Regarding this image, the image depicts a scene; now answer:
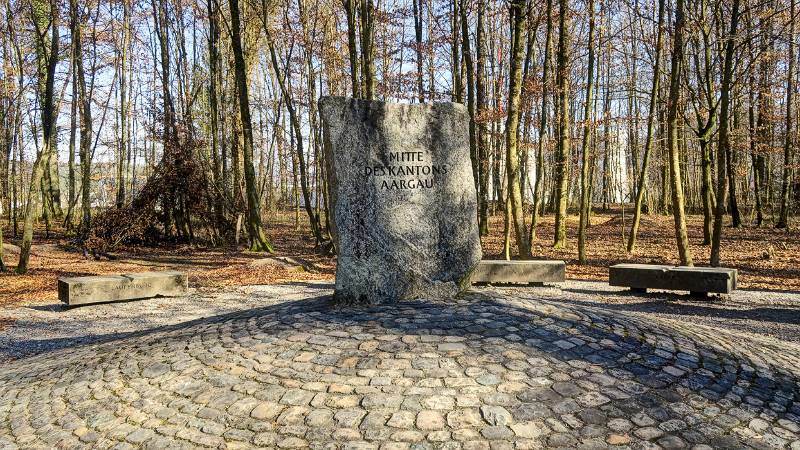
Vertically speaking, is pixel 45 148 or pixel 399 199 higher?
pixel 45 148

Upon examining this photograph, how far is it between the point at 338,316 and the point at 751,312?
22.8ft

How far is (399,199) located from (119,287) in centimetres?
669

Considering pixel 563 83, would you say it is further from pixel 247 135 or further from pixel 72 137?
pixel 72 137

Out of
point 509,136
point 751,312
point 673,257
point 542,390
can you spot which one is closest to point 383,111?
point 542,390

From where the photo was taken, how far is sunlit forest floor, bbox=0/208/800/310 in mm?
11305

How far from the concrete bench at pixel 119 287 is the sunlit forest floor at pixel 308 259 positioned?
129 centimetres

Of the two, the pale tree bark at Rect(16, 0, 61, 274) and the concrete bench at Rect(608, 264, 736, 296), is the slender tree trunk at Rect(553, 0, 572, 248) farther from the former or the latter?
the pale tree bark at Rect(16, 0, 61, 274)

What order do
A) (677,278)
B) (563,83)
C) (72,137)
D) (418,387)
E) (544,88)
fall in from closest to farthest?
1. (418,387)
2. (677,278)
3. (563,83)
4. (544,88)
5. (72,137)

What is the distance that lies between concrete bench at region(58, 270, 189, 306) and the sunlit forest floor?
4.22ft

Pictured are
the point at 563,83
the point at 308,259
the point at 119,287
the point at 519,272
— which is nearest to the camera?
the point at 119,287

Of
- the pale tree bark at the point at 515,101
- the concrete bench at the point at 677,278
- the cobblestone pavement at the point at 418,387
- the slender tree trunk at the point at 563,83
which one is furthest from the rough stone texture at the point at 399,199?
the slender tree trunk at the point at 563,83

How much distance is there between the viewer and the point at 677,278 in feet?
31.0

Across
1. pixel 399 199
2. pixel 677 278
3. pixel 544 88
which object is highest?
pixel 544 88

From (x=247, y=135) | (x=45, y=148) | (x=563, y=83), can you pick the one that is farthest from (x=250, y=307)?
(x=563, y=83)
